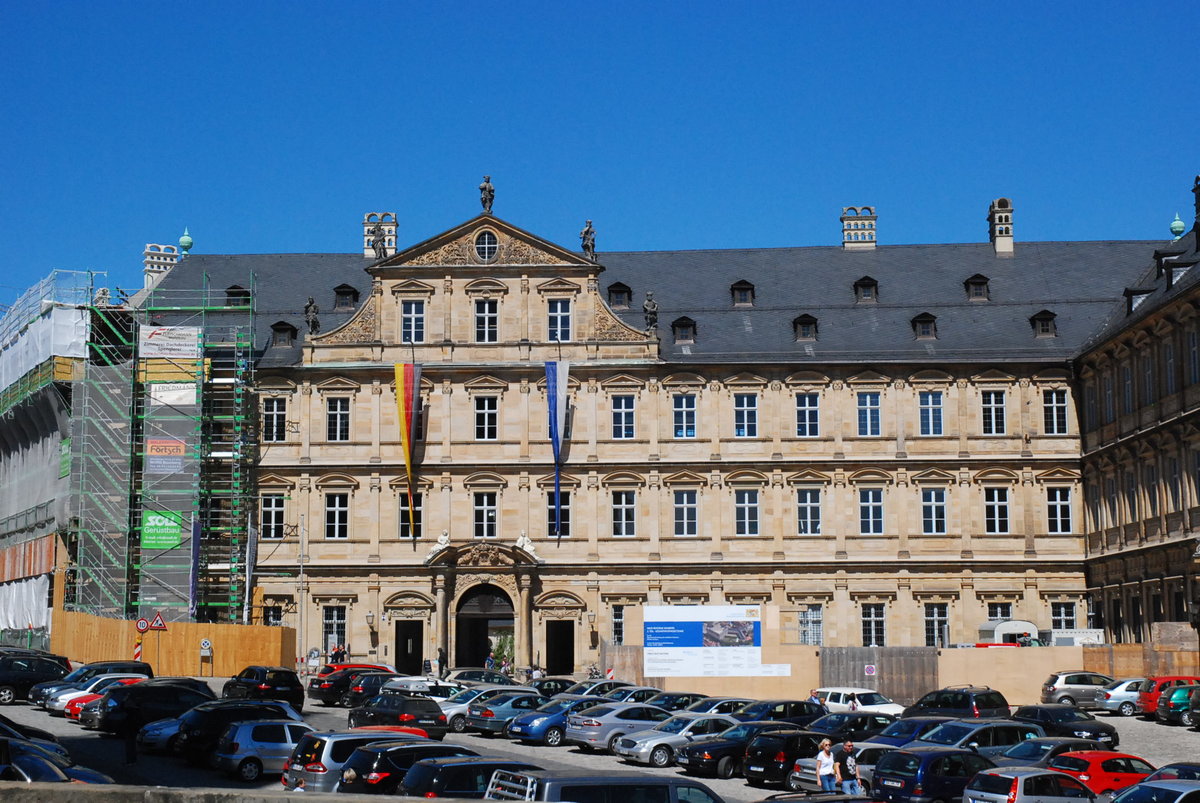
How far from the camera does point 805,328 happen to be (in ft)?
226

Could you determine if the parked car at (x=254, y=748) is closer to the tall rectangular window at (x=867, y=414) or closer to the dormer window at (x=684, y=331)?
the dormer window at (x=684, y=331)

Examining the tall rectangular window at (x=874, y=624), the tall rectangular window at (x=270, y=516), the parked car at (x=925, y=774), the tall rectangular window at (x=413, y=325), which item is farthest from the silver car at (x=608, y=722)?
the tall rectangular window at (x=413, y=325)

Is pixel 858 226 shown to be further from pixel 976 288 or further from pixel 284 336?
pixel 284 336

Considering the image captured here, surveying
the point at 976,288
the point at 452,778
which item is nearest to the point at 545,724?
the point at 452,778

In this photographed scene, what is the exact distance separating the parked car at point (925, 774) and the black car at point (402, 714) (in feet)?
39.4

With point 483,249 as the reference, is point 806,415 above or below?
below

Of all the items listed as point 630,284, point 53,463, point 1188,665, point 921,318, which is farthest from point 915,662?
point 53,463

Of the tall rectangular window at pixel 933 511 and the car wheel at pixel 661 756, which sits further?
the tall rectangular window at pixel 933 511

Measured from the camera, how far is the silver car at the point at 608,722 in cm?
3934

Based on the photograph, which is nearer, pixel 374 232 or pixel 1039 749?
pixel 1039 749

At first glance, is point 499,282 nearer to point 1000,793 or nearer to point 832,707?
point 832,707

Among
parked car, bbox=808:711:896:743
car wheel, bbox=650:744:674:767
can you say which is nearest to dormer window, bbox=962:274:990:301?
parked car, bbox=808:711:896:743

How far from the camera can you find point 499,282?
2665 inches

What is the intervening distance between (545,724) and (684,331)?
29.8 metres
